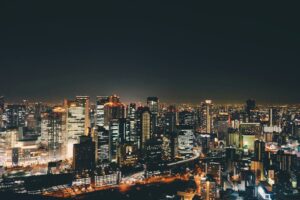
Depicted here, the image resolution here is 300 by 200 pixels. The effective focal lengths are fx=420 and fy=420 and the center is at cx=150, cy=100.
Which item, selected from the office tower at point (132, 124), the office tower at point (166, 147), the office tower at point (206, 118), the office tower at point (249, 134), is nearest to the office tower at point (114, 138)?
the office tower at point (132, 124)

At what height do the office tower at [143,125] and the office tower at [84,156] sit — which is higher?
the office tower at [143,125]

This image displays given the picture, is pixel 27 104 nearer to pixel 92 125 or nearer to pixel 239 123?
pixel 92 125

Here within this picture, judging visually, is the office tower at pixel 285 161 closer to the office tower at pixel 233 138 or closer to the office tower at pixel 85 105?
the office tower at pixel 233 138

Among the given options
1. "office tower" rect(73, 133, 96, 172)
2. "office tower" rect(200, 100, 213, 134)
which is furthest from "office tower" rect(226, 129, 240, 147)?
"office tower" rect(73, 133, 96, 172)

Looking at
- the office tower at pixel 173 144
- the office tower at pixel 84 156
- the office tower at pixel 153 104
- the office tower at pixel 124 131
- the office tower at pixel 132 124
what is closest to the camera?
the office tower at pixel 84 156

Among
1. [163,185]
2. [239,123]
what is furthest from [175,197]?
[239,123]

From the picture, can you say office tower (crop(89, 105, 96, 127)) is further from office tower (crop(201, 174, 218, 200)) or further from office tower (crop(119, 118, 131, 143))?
office tower (crop(201, 174, 218, 200))
